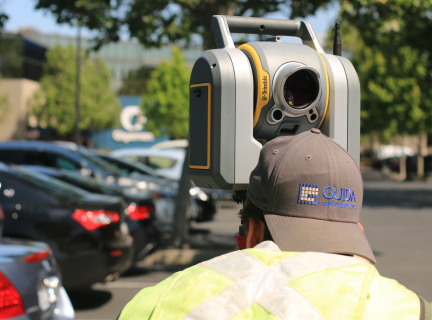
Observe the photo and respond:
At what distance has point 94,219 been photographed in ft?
19.1

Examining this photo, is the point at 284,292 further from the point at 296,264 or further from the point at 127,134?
the point at 127,134

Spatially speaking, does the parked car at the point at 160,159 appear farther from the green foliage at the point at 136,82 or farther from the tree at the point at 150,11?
the green foliage at the point at 136,82

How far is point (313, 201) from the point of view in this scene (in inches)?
49.8

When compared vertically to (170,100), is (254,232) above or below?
above

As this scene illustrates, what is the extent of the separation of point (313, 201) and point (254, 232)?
0.20 meters

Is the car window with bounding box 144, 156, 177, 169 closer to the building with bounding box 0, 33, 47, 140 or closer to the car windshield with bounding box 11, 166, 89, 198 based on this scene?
the car windshield with bounding box 11, 166, 89, 198

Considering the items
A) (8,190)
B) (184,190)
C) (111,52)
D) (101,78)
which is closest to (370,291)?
(8,190)

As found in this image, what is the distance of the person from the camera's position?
3.44 feet

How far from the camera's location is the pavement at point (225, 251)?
20.6 feet

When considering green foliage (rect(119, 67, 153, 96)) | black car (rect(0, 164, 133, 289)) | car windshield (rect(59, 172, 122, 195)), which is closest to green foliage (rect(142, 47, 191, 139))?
green foliage (rect(119, 67, 153, 96))

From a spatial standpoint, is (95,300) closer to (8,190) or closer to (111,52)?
(8,190)

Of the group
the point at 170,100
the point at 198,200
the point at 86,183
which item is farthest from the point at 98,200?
the point at 170,100

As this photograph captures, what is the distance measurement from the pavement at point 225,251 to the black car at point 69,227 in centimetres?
49

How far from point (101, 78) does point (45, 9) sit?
41.6m
